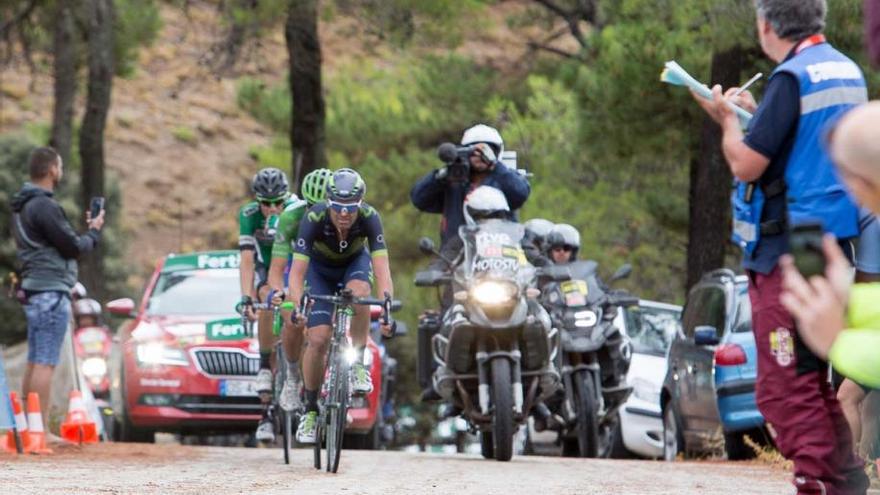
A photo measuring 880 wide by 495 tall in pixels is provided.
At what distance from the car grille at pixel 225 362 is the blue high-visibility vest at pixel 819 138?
36.3ft

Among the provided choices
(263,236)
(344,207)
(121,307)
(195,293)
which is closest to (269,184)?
(263,236)

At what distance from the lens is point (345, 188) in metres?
12.2

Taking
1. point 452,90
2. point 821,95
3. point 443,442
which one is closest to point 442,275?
point 821,95

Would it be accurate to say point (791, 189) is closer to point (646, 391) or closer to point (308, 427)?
point (308, 427)

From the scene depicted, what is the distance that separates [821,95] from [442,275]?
735 centimetres

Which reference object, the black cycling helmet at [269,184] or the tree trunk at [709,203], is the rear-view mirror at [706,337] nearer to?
the black cycling helmet at [269,184]

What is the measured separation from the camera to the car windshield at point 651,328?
68.9 ft

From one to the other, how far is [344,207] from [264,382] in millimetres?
2348

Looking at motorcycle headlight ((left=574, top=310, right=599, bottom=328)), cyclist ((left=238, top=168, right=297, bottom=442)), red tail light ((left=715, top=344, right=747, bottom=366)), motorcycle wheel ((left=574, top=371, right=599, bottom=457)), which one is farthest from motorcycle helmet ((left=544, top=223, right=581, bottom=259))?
cyclist ((left=238, top=168, right=297, bottom=442))

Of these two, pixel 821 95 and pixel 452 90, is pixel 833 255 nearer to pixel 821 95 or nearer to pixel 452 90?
pixel 821 95

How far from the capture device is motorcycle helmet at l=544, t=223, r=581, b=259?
17.7 meters

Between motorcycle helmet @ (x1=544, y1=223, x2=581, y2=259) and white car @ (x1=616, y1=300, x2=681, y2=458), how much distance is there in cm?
165

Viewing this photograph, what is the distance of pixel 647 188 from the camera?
98.6 ft

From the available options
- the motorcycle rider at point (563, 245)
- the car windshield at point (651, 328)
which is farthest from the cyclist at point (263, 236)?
the car windshield at point (651, 328)
